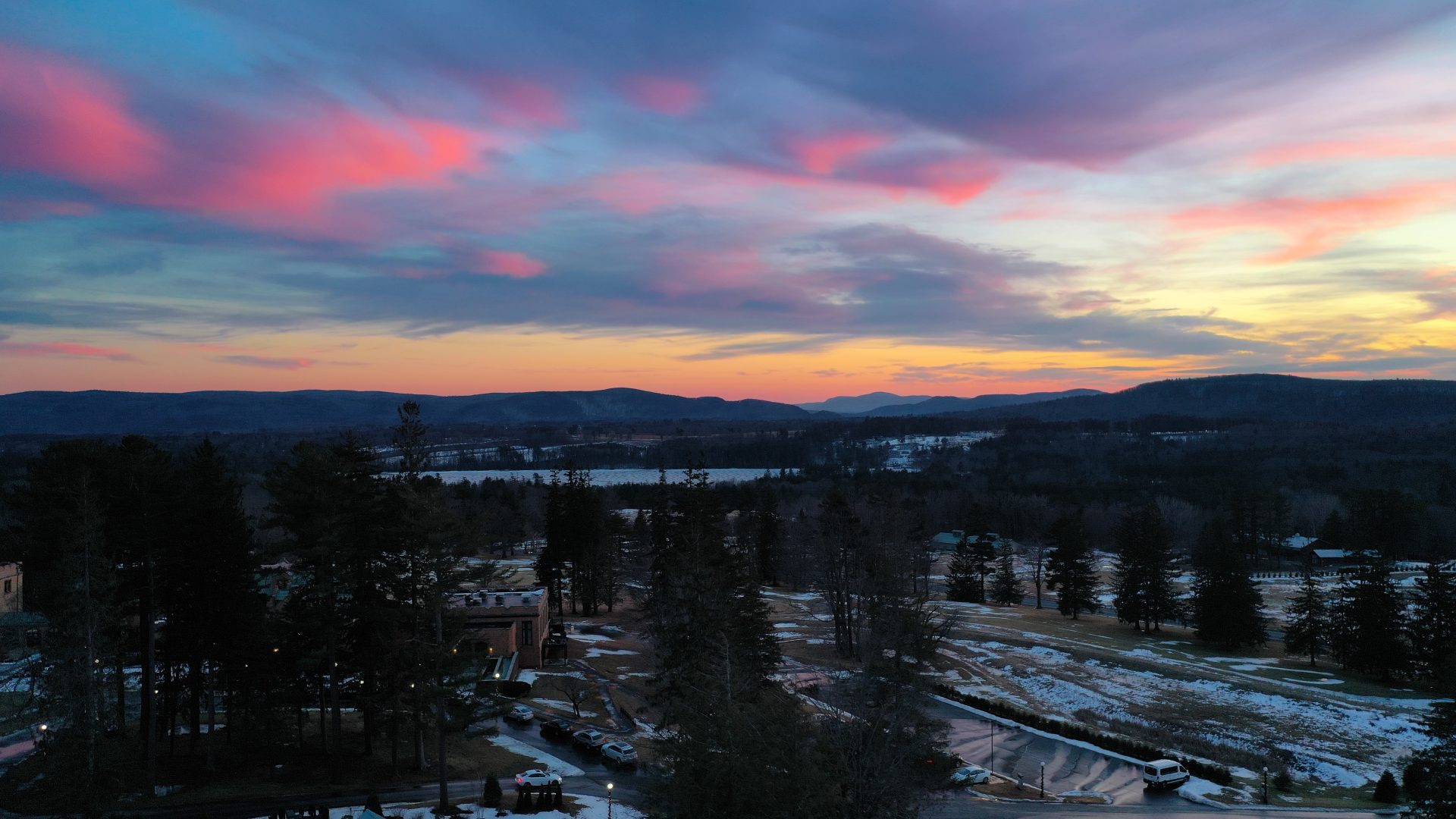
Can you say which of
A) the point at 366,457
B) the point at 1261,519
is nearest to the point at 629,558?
the point at 366,457

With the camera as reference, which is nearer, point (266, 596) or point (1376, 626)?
point (266, 596)

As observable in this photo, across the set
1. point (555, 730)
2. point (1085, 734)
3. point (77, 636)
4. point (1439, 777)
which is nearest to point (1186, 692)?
point (1085, 734)

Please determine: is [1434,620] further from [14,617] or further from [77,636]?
[14,617]

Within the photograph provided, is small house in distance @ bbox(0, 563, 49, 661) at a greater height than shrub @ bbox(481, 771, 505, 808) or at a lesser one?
greater

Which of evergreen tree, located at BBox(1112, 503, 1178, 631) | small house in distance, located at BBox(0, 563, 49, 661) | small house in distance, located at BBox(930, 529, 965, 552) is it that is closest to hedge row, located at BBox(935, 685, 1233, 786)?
evergreen tree, located at BBox(1112, 503, 1178, 631)

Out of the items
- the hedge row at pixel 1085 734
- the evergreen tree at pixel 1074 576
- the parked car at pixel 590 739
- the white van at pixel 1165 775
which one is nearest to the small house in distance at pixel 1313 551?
the evergreen tree at pixel 1074 576

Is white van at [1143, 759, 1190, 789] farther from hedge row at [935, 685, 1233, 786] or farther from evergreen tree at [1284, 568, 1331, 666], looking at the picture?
evergreen tree at [1284, 568, 1331, 666]

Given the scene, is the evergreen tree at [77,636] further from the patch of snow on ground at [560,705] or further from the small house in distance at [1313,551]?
the small house in distance at [1313,551]
